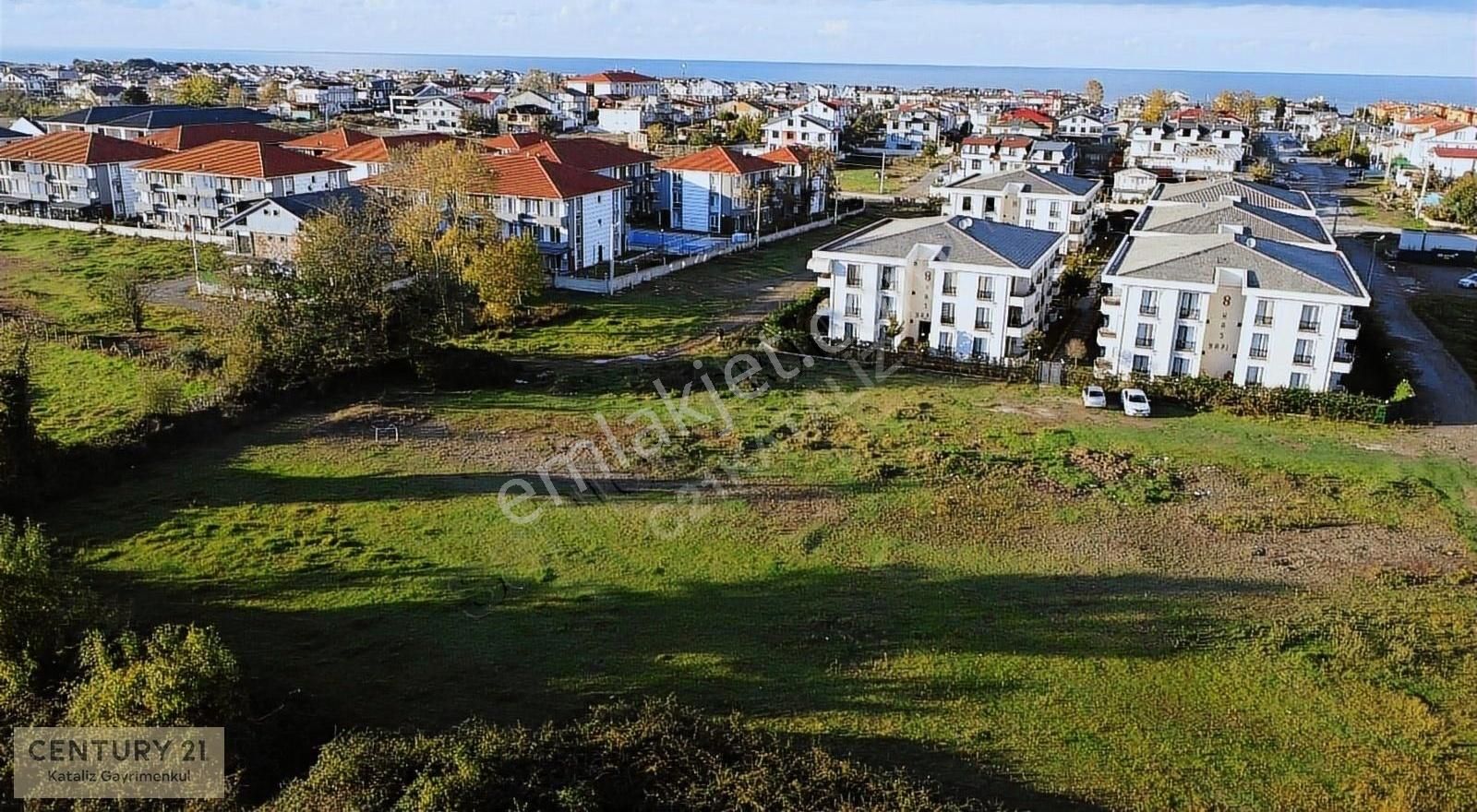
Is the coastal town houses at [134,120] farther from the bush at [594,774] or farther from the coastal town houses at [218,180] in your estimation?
the bush at [594,774]

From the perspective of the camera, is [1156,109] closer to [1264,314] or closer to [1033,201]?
[1033,201]

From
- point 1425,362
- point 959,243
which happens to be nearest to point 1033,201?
point 959,243

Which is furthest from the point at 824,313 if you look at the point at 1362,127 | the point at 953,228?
the point at 1362,127

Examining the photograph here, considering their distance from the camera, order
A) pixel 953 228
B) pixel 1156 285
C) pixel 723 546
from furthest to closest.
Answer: pixel 953 228, pixel 1156 285, pixel 723 546

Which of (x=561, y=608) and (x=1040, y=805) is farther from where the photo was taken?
(x=561, y=608)

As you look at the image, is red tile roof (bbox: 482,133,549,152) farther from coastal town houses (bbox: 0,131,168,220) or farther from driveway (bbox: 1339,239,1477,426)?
driveway (bbox: 1339,239,1477,426)

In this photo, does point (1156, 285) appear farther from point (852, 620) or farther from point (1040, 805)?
point (1040, 805)
